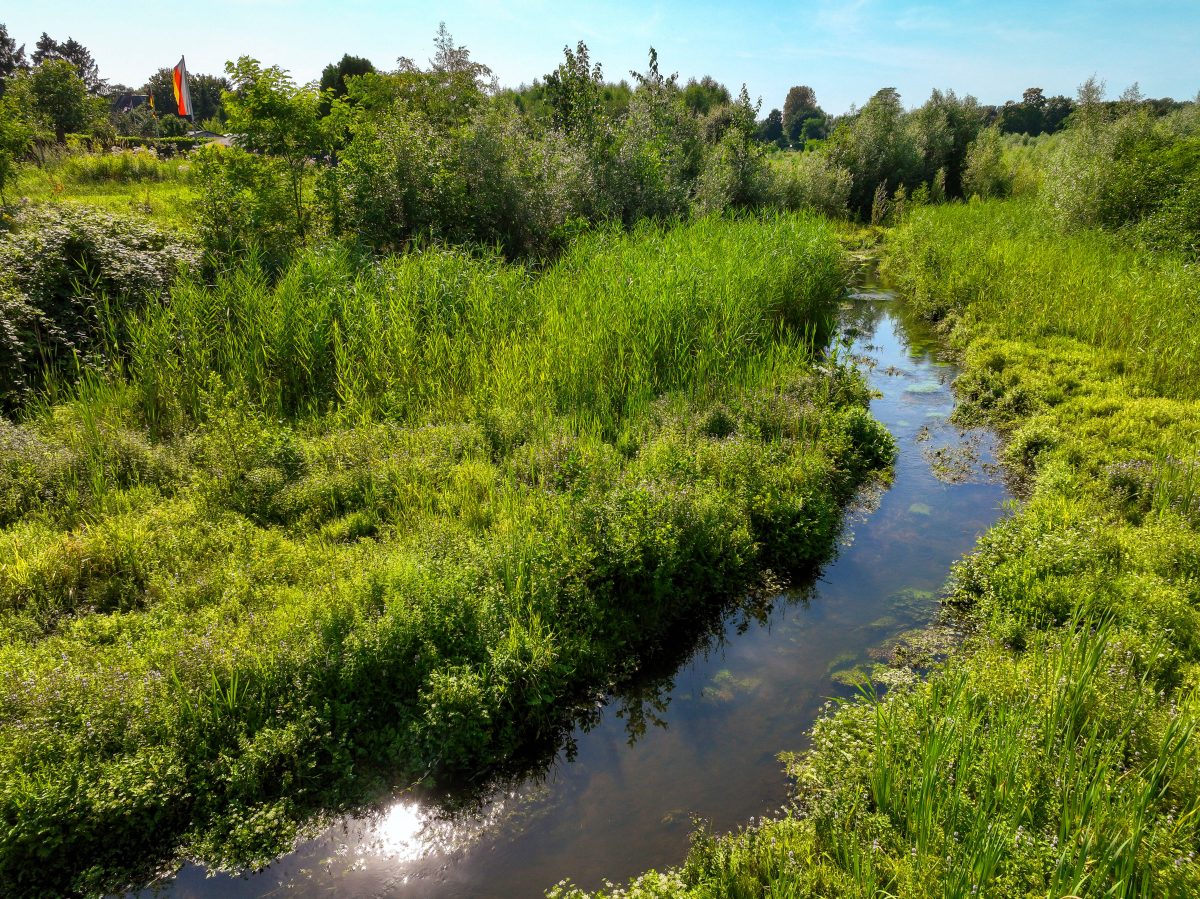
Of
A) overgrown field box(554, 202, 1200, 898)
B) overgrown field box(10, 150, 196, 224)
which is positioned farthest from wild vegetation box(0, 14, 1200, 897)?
overgrown field box(10, 150, 196, 224)

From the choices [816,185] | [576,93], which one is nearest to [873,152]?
[816,185]

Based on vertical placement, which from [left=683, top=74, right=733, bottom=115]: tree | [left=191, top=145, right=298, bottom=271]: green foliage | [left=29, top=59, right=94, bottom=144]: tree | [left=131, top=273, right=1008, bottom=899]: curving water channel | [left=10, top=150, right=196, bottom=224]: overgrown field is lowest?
[left=131, top=273, right=1008, bottom=899]: curving water channel

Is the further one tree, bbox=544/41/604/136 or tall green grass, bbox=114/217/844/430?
tree, bbox=544/41/604/136

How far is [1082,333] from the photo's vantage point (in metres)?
9.67

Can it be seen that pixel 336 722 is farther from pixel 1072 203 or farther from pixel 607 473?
pixel 1072 203

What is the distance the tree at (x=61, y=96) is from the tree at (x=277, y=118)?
787 inches

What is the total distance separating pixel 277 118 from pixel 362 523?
7.41m

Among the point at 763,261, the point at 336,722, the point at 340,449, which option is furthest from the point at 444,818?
the point at 763,261

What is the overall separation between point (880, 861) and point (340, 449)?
542cm

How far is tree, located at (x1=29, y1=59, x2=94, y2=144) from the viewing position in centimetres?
2377

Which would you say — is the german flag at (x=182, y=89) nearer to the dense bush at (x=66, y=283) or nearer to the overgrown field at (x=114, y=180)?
the overgrown field at (x=114, y=180)

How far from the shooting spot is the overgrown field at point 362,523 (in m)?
3.67

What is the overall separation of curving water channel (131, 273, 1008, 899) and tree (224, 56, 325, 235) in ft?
30.2

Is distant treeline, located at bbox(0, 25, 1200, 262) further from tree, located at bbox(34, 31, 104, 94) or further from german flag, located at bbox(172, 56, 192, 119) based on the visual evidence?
tree, located at bbox(34, 31, 104, 94)
